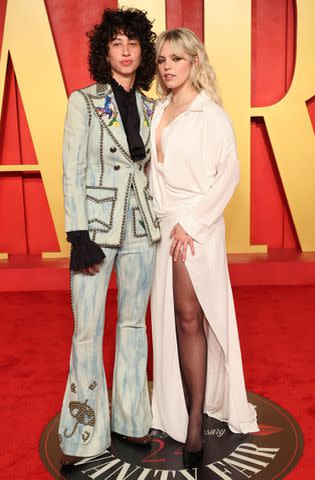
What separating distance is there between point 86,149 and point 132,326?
776 millimetres

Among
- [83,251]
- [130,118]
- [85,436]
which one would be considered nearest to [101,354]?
[85,436]

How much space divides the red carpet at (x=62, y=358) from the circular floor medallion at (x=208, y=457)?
57mm

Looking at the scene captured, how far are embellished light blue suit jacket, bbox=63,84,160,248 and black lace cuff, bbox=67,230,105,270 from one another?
3cm

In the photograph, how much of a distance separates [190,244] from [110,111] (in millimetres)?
624

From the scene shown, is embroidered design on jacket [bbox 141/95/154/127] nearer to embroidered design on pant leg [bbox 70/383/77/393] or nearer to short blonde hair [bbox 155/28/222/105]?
short blonde hair [bbox 155/28/222/105]

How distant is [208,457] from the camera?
2.38 m

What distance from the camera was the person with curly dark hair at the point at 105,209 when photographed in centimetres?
217

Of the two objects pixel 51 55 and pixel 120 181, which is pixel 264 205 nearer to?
Answer: pixel 51 55

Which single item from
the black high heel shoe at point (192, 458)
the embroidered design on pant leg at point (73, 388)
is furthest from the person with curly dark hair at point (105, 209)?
the black high heel shoe at point (192, 458)

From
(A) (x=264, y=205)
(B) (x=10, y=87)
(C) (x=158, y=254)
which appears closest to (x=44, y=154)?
(B) (x=10, y=87)

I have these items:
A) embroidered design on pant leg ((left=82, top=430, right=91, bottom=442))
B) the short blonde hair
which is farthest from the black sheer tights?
the short blonde hair

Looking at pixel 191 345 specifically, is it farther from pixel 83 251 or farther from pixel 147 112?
pixel 147 112

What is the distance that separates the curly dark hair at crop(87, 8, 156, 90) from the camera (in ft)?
7.22

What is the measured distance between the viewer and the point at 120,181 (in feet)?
7.36
